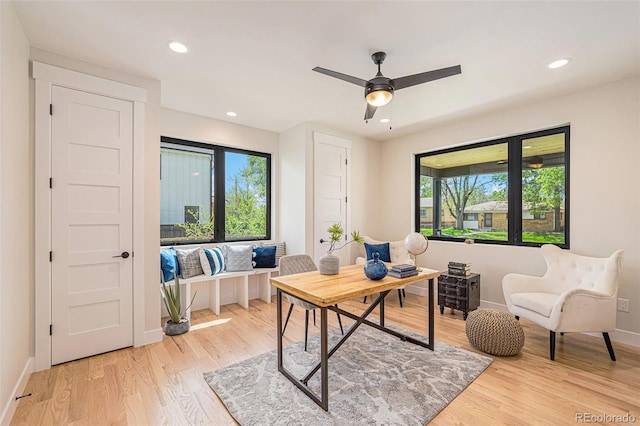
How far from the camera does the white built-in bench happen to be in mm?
3627

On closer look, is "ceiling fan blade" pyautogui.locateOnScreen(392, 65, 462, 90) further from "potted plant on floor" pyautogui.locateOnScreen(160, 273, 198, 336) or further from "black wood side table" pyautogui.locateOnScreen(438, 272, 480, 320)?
"potted plant on floor" pyautogui.locateOnScreen(160, 273, 198, 336)

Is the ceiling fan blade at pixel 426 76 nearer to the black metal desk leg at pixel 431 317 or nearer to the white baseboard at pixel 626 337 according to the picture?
the black metal desk leg at pixel 431 317

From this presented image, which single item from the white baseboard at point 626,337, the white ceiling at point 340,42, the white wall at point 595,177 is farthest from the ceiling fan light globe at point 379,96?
the white baseboard at point 626,337

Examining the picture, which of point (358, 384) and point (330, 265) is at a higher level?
point (330, 265)

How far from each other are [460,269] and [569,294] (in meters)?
1.29

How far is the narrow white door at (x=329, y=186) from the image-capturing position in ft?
14.5

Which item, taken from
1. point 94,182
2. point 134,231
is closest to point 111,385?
point 134,231

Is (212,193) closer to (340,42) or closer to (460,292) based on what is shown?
(340,42)

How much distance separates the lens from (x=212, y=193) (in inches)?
170

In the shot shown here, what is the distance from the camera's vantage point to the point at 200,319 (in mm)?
3637

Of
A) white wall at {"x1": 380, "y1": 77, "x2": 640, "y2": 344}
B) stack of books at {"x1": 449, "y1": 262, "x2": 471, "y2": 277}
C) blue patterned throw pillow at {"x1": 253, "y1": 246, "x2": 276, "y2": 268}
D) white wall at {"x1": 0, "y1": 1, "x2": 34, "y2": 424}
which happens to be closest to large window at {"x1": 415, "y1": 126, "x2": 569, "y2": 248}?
white wall at {"x1": 380, "y1": 77, "x2": 640, "y2": 344}

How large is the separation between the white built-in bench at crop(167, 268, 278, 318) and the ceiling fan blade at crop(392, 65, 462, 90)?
3.02 metres

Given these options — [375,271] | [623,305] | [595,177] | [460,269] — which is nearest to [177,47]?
[375,271]

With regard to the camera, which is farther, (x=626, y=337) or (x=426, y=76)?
(x=626, y=337)
